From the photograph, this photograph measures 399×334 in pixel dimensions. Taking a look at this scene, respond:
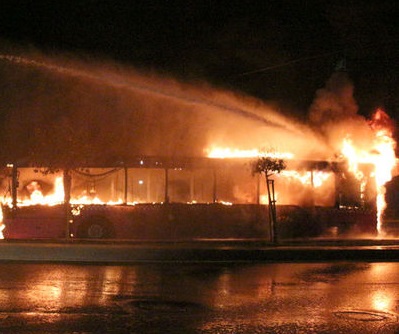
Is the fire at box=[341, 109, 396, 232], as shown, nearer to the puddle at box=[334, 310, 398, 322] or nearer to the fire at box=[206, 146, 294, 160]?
the fire at box=[206, 146, 294, 160]

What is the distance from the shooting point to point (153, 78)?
28.9 m

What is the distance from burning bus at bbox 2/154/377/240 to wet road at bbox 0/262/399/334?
529 centimetres

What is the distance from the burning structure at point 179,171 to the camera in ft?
65.5

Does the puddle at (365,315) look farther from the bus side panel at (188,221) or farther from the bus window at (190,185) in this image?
the bus window at (190,185)

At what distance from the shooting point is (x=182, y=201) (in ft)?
68.3

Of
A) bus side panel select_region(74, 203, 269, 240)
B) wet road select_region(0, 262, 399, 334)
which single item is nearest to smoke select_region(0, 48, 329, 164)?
bus side panel select_region(74, 203, 269, 240)

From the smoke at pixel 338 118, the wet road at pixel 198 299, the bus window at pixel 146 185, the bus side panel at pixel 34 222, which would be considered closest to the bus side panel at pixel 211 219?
the bus window at pixel 146 185

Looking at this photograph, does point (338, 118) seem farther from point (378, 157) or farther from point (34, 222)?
point (34, 222)

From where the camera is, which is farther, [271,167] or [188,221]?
[188,221]

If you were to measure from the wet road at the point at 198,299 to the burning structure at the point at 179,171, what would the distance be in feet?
17.6

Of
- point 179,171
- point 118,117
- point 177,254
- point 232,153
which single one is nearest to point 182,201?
point 179,171

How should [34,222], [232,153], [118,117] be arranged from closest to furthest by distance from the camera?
[34,222]
[232,153]
[118,117]

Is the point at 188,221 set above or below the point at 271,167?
below

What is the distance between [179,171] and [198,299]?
10875 mm
